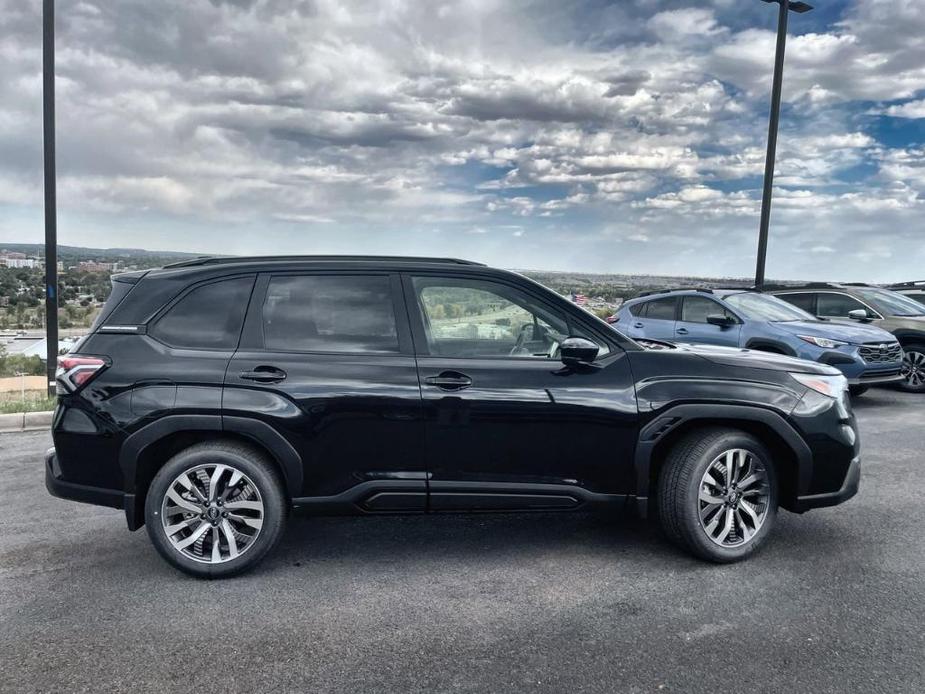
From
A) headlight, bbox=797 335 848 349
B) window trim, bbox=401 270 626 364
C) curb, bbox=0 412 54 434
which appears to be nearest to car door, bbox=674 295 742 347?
headlight, bbox=797 335 848 349

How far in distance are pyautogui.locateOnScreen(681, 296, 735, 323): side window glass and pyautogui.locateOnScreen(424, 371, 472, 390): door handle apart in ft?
23.0

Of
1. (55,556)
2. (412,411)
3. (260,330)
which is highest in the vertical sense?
(260,330)

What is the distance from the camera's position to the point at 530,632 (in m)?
3.29

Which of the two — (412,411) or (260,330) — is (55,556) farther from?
(412,411)

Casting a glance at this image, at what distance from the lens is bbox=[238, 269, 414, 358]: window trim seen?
4.02 m

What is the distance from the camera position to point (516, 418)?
3.96 meters

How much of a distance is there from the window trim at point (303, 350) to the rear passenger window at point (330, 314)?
17 millimetres

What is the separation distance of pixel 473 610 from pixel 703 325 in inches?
299

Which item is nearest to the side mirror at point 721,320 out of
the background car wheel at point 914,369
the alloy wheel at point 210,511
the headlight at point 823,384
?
the background car wheel at point 914,369

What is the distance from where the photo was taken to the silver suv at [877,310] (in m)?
10.7

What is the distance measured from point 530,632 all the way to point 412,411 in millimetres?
1302

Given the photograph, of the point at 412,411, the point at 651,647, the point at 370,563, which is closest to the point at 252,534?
the point at 370,563

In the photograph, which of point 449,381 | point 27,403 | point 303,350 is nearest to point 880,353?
point 449,381

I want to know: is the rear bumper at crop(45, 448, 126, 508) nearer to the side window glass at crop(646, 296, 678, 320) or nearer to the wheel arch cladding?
the wheel arch cladding
